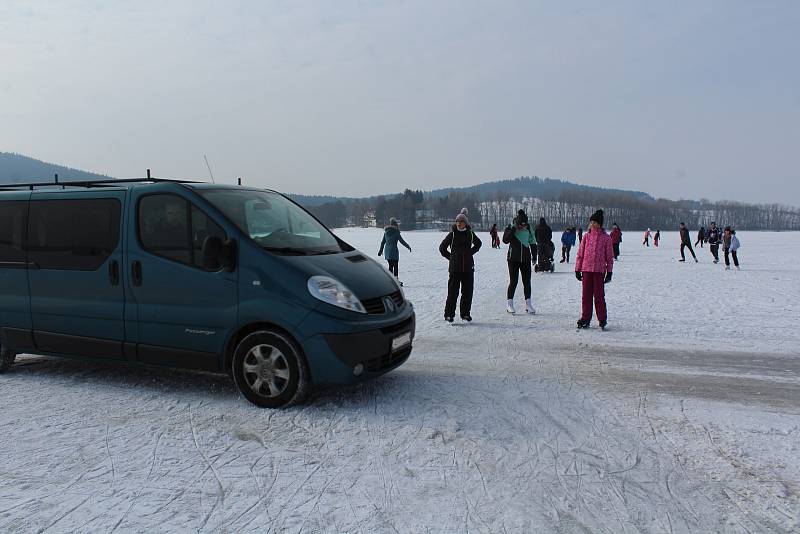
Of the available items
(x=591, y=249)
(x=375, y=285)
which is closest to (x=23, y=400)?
(x=375, y=285)

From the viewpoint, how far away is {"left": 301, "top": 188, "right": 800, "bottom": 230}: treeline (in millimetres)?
126375

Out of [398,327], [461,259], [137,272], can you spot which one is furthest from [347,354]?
[461,259]

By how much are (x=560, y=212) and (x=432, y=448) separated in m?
162

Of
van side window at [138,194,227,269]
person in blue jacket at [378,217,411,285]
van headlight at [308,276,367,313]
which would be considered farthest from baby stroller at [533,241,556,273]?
van side window at [138,194,227,269]

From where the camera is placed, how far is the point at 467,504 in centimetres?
307

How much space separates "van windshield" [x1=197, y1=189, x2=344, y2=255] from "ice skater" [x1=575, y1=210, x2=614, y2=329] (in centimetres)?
456

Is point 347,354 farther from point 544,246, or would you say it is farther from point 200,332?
point 544,246

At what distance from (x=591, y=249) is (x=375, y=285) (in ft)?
15.6

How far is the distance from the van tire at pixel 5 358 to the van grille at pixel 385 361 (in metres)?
3.98

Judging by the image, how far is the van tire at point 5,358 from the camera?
5.67 metres

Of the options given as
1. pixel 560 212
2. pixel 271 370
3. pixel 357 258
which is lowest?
pixel 271 370

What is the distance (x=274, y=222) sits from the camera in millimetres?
5145

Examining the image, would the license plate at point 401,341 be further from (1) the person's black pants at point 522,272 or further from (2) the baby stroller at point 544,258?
(2) the baby stroller at point 544,258

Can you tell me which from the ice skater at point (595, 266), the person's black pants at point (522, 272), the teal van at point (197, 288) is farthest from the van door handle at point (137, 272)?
the person's black pants at point (522, 272)
